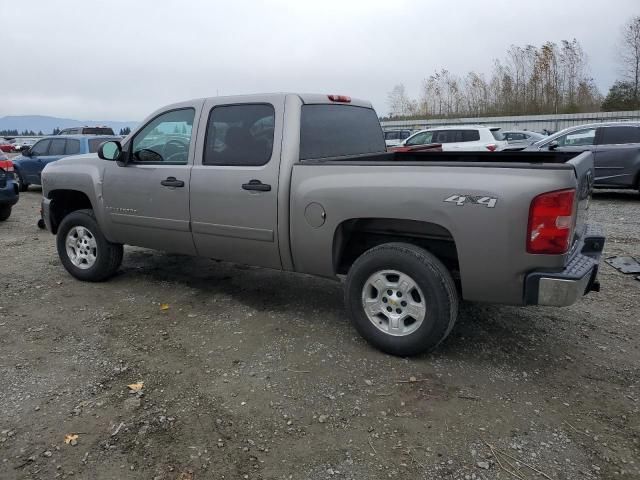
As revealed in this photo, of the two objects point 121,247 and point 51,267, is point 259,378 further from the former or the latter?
point 51,267

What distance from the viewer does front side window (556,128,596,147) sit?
11.9 m

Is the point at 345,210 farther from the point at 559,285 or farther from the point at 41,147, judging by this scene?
the point at 41,147

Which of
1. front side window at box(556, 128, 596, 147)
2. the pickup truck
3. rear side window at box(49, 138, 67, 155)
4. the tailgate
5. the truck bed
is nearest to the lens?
the pickup truck

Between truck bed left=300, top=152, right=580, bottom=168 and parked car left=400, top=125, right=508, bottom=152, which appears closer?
truck bed left=300, top=152, right=580, bottom=168

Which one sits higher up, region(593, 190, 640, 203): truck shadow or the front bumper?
the front bumper

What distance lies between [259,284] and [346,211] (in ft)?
6.79

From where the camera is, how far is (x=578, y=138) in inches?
483

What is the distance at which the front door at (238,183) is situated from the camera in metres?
4.13

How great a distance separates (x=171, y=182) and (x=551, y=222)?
3214 mm

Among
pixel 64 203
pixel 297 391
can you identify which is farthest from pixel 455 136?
pixel 297 391

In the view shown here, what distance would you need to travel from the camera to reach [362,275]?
371 cm

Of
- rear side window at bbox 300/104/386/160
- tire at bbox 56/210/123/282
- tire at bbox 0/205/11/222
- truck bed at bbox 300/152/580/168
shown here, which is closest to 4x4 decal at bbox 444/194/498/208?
truck bed at bbox 300/152/580/168

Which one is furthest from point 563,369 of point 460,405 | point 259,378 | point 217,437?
point 217,437

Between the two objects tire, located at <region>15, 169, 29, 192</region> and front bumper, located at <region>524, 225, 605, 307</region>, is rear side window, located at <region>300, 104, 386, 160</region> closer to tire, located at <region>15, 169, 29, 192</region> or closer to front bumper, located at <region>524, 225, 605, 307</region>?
front bumper, located at <region>524, 225, 605, 307</region>
